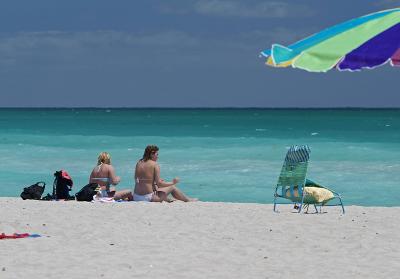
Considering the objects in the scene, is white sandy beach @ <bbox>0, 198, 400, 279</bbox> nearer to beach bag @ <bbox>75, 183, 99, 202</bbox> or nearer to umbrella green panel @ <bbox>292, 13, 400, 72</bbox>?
beach bag @ <bbox>75, 183, 99, 202</bbox>

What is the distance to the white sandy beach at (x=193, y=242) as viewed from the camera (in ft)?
20.9

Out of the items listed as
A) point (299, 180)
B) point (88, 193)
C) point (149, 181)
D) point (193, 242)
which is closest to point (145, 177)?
point (149, 181)

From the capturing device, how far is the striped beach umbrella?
17.7 feet

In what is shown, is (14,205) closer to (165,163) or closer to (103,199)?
(103,199)

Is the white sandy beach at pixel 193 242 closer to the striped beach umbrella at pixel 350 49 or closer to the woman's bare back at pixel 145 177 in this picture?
the woman's bare back at pixel 145 177

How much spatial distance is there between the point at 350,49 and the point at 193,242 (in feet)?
10.2

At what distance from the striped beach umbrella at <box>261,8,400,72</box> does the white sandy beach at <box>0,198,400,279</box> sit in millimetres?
1719

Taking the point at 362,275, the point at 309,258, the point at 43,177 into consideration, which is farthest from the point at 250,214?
the point at 43,177

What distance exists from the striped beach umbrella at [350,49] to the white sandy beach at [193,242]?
5.64 ft

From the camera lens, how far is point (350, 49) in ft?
17.8

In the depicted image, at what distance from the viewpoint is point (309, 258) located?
6.98m

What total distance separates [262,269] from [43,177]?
15802 mm

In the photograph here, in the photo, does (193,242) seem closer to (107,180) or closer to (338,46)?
(338,46)

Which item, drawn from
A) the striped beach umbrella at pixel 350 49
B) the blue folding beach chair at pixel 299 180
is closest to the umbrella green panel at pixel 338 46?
the striped beach umbrella at pixel 350 49
